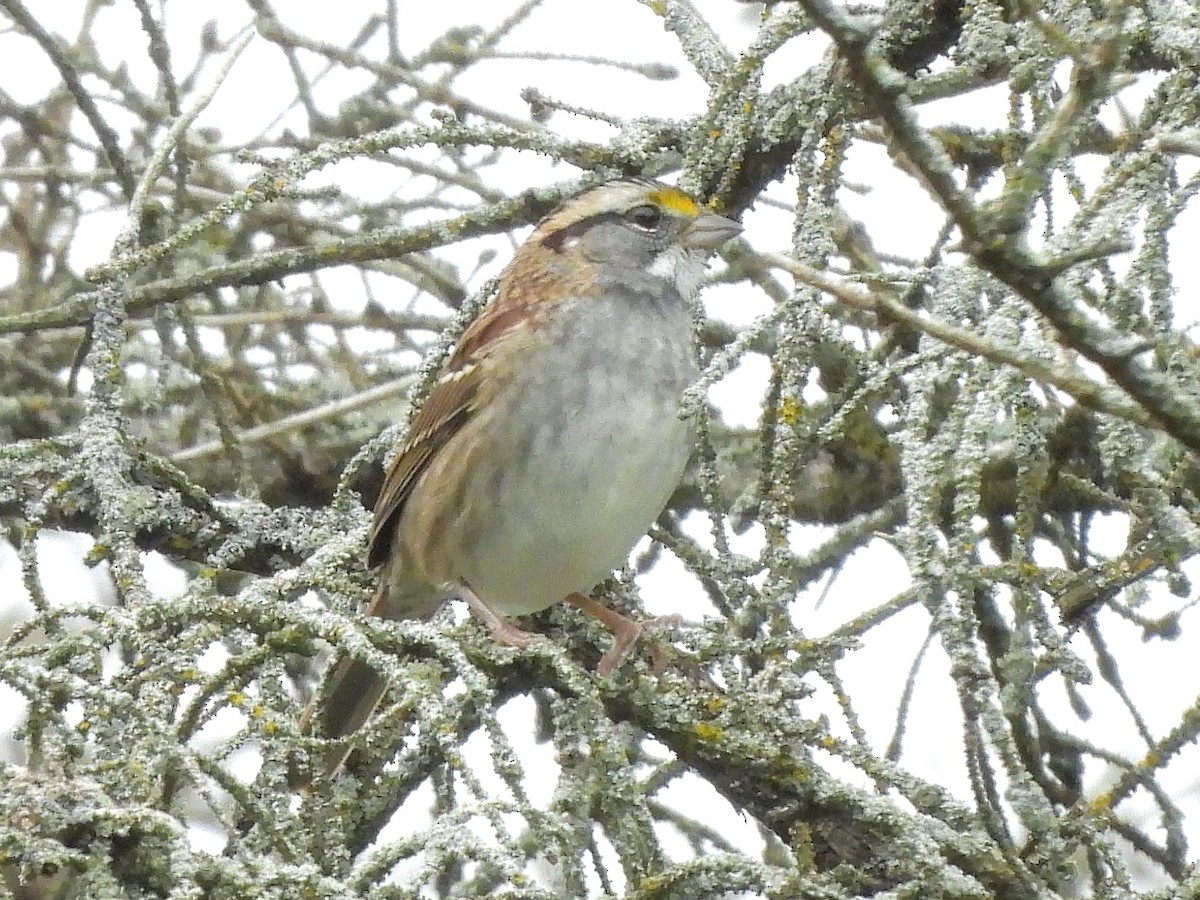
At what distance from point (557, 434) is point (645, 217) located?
22.0 inches

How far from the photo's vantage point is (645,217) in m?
3.63

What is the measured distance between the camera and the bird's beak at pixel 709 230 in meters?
3.30

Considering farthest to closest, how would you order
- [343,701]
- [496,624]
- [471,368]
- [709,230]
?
[471,368], [709,230], [496,624], [343,701]

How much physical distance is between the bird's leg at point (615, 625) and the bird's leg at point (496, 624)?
0.14 meters

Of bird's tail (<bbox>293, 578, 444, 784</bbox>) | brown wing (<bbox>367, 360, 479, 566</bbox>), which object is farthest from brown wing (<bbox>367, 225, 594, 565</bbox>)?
bird's tail (<bbox>293, 578, 444, 784</bbox>)

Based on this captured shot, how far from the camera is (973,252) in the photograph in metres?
1.34

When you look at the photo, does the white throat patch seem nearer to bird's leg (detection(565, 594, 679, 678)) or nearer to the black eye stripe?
the black eye stripe

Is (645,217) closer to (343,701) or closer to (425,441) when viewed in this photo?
(425,441)

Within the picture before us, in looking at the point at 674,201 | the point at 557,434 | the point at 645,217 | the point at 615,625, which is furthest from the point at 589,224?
the point at 615,625

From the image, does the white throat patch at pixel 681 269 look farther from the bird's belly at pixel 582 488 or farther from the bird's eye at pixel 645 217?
the bird's belly at pixel 582 488

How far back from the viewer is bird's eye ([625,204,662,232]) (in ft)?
11.7

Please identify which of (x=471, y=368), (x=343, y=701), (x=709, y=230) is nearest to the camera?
(x=343, y=701)

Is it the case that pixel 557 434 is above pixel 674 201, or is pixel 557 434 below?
below

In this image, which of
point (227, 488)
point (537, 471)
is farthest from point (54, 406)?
point (537, 471)
